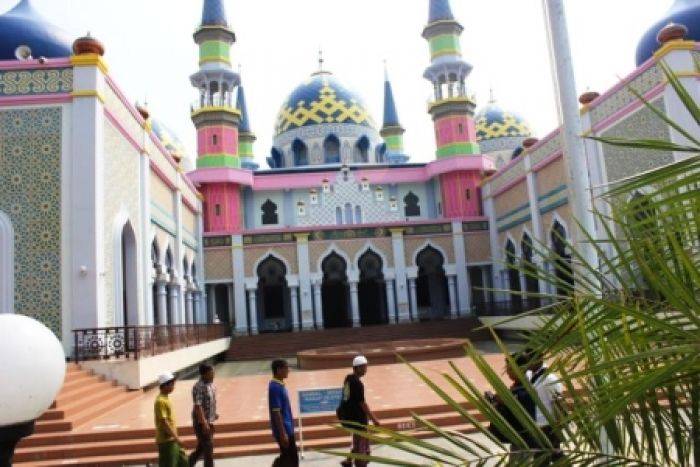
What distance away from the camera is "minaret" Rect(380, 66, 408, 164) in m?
38.1

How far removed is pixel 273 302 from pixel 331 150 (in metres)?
9.53

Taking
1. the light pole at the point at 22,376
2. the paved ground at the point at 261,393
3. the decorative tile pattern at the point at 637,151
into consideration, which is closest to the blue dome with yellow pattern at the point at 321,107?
the decorative tile pattern at the point at 637,151

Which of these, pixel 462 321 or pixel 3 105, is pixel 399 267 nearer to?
pixel 462 321

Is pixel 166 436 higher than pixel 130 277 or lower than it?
lower

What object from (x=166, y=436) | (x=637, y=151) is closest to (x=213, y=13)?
(x=637, y=151)

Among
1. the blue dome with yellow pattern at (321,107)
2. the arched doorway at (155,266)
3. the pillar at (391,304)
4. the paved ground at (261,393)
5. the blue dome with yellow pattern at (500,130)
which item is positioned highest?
the blue dome with yellow pattern at (321,107)

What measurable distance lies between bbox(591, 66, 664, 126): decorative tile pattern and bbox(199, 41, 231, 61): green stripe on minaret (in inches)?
625

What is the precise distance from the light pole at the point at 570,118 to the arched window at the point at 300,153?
93.7 feet

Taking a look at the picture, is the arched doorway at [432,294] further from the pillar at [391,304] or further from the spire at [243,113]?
the spire at [243,113]

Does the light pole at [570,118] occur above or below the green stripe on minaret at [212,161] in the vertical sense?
below

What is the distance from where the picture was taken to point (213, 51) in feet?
87.2

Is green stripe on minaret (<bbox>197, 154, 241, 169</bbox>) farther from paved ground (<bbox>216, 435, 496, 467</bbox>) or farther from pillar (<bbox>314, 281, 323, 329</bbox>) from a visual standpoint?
paved ground (<bbox>216, 435, 496, 467</bbox>)

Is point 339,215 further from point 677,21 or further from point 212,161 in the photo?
point 677,21

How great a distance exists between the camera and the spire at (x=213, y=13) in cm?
2658
